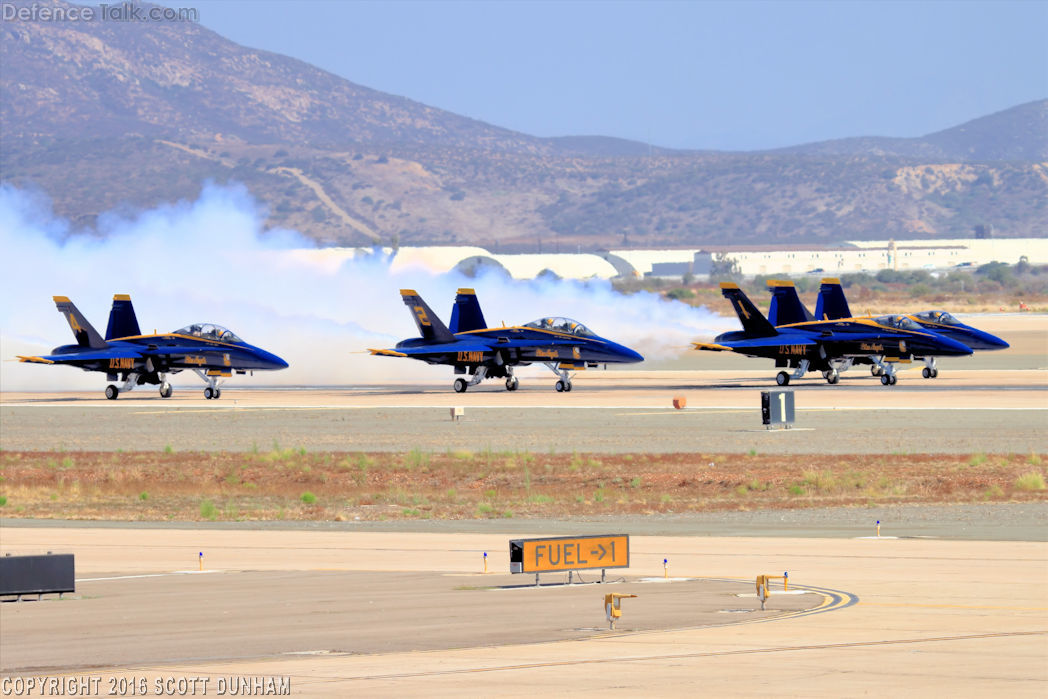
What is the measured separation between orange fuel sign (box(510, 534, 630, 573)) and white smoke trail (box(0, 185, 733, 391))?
54.6m

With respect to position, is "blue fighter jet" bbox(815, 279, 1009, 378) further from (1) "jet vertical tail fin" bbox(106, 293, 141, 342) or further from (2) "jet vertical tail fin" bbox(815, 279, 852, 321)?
(1) "jet vertical tail fin" bbox(106, 293, 141, 342)

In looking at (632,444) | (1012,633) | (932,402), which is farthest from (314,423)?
(1012,633)

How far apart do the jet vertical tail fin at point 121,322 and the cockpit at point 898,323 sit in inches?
1227

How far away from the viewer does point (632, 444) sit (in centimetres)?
4466

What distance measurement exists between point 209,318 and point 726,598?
6539cm

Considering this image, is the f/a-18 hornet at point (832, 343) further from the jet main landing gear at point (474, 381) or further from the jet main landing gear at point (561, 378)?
the jet main landing gear at point (474, 381)

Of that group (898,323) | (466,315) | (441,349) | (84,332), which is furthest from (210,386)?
(898,323)

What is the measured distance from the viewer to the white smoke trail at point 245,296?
3206 inches

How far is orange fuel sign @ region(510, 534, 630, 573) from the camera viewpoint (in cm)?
2317

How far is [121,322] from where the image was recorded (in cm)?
6888

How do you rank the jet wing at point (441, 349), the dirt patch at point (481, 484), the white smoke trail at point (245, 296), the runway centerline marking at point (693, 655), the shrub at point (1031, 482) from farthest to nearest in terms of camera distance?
1. the white smoke trail at point (245, 296)
2. the jet wing at point (441, 349)
3. the dirt patch at point (481, 484)
4. the shrub at point (1031, 482)
5. the runway centerline marking at point (693, 655)

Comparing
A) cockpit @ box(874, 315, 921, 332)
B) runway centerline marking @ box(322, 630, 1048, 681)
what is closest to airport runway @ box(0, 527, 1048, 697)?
runway centerline marking @ box(322, 630, 1048, 681)

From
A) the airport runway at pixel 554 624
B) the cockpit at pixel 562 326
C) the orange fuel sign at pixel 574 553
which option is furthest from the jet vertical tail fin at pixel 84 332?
the orange fuel sign at pixel 574 553

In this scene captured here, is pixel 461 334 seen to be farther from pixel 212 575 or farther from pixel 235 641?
pixel 235 641
